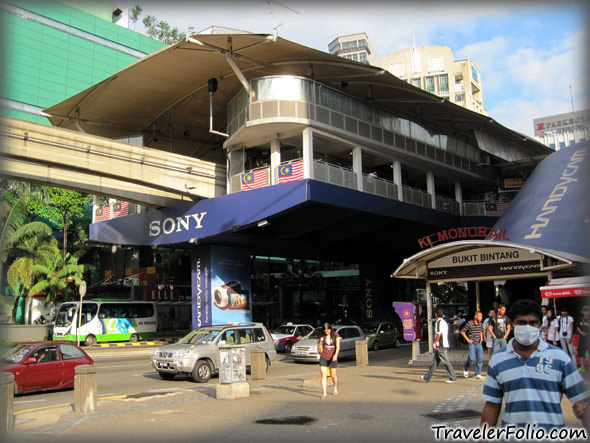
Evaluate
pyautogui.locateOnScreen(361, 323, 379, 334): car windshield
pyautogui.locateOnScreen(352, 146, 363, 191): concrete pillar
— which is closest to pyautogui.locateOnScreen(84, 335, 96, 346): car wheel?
pyautogui.locateOnScreen(361, 323, 379, 334): car windshield

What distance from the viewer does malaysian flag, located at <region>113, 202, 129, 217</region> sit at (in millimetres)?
35406

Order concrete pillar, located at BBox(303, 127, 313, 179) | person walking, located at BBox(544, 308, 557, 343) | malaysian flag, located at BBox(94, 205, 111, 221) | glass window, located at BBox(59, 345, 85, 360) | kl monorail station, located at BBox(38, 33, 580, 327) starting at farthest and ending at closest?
Result: malaysian flag, located at BBox(94, 205, 111, 221) → kl monorail station, located at BBox(38, 33, 580, 327) → concrete pillar, located at BBox(303, 127, 313, 179) → person walking, located at BBox(544, 308, 557, 343) → glass window, located at BBox(59, 345, 85, 360)

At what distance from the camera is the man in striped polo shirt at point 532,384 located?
156 inches

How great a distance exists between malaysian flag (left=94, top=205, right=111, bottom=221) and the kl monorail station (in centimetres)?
138

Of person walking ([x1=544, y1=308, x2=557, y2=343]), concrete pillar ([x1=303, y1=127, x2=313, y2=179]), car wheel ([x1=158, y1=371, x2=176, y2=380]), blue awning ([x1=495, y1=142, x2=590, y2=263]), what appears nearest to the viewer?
person walking ([x1=544, y1=308, x2=557, y2=343])

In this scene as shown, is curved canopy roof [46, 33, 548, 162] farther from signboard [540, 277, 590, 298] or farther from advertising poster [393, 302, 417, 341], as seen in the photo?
signboard [540, 277, 590, 298]

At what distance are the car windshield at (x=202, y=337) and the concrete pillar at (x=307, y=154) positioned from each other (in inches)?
459

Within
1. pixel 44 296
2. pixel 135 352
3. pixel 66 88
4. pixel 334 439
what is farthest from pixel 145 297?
pixel 334 439

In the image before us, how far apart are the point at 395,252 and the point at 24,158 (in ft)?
89.8

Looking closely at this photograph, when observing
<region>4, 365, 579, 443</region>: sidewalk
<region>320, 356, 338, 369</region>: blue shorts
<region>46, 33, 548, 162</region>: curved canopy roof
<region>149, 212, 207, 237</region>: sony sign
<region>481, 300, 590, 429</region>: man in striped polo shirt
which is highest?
<region>46, 33, 548, 162</region>: curved canopy roof

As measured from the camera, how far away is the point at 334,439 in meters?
7.91

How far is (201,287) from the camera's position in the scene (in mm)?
30703

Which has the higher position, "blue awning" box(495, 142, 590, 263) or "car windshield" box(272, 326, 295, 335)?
"blue awning" box(495, 142, 590, 263)

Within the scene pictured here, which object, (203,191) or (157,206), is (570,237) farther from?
(157,206)
